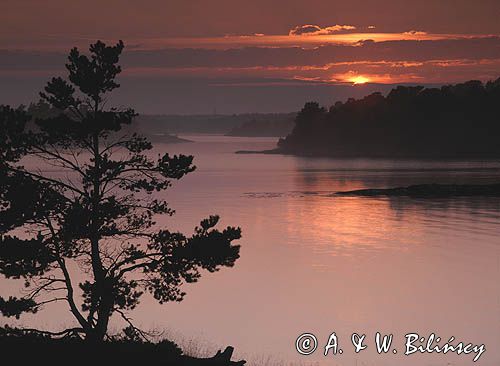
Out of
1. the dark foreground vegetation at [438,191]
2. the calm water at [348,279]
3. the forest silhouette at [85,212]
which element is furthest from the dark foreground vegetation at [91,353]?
the dark foreground vegetation at [438,191]

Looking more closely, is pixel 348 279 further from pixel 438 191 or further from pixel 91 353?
pixel 438 191

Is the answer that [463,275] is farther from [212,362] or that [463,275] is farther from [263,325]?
[212,362]

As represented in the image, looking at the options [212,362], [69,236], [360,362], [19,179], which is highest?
[19,179]

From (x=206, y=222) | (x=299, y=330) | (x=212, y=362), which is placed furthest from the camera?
(x=299, y=330)

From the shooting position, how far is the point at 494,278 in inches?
2239

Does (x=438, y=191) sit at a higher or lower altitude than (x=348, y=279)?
higher

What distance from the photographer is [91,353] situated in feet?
80.3

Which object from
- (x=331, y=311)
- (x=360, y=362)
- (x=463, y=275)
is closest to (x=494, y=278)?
(x=463, y=275)

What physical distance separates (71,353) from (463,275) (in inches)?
1505

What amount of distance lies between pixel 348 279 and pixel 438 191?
6893cm

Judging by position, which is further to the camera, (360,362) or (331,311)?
(331,311)

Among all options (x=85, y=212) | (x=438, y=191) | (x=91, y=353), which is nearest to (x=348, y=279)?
(x=85, y=212)

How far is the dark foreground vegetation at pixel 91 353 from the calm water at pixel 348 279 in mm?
12174

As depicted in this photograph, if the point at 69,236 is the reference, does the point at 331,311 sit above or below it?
below
